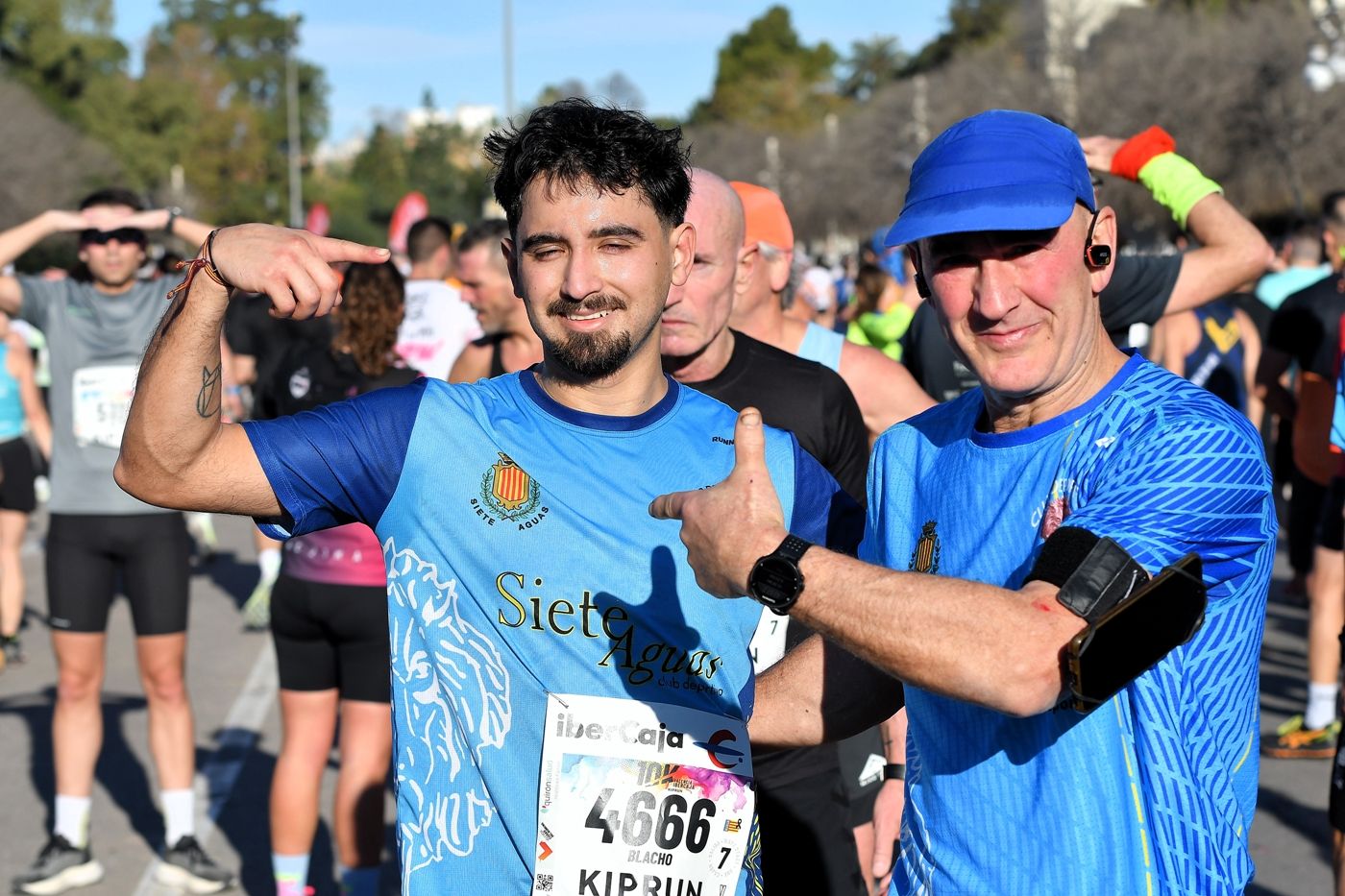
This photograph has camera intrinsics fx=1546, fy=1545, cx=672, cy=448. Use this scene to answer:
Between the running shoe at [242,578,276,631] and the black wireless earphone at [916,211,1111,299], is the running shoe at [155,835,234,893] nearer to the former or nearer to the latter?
the running shoe at [242,578,276,631]

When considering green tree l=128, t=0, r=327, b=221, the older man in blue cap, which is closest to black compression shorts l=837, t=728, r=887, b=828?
the older man in blue cap

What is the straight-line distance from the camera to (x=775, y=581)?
6.70 feet

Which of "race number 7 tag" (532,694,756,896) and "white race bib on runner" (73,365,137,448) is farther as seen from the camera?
"white race bib on runner" (73,365,137,448)

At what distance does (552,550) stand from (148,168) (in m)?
72.2

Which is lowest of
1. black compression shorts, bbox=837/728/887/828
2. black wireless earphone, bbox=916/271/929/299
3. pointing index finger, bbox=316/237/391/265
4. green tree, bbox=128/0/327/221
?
black compression shorts, bbox=837/728/887/828

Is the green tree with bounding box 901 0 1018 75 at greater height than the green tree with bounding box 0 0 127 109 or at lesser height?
greater

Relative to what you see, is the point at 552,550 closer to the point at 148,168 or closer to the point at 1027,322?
the point at 1027,322

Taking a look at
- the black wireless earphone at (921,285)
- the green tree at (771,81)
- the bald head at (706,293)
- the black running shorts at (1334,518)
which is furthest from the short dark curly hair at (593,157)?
the green tree at (771,81)

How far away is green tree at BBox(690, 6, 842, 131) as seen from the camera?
85938 millimetres

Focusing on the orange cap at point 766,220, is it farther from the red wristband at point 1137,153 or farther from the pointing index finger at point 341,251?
the pointing index finger at point 341,251

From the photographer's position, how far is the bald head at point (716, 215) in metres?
4.41

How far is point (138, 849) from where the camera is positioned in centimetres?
636

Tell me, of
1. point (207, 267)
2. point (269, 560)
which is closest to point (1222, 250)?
point (207, 267)

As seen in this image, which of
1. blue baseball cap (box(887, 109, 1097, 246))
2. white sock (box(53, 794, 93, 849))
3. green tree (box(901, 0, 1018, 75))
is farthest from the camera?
green tree (box(901, 0, 1018, 75))
